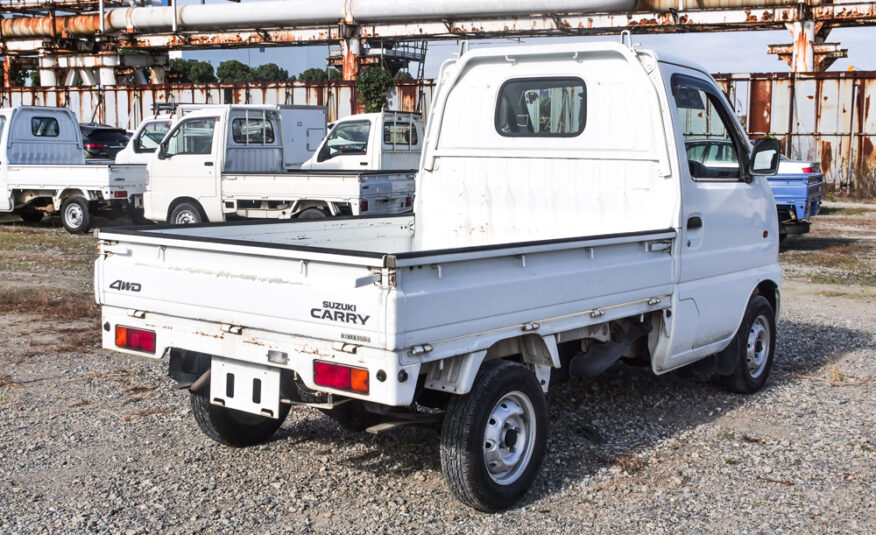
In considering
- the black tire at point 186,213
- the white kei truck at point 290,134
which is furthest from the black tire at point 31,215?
the black tire at point 186,213

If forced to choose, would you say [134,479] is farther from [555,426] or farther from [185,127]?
[185,127]

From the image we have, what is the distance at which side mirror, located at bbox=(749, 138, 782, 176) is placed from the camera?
6.29 metres

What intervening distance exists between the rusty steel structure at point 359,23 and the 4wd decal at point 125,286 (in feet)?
79.8

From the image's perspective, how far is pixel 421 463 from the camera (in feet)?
17.2

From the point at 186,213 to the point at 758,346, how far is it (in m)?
10.2

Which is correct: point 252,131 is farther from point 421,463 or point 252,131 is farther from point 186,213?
point 421,463

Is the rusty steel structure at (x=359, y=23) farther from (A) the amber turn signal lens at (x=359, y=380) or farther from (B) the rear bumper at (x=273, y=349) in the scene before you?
(A) the amber turn signal lens at (x=359, y=380)

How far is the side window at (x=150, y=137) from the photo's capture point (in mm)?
18656

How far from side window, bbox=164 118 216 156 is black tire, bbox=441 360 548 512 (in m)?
10.8

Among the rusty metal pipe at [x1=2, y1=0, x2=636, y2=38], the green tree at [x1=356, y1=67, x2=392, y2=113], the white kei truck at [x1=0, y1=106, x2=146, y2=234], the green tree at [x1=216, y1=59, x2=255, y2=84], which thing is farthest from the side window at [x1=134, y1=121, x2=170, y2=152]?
the green tree at [x1=216, y1=59, x2=255, y2=84]

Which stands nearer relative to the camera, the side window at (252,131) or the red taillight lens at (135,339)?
the red taillight lens at (135,339)

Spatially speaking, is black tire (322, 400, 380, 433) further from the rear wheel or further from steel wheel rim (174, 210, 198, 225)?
steel wheel rim (174, 210, 198, 225)

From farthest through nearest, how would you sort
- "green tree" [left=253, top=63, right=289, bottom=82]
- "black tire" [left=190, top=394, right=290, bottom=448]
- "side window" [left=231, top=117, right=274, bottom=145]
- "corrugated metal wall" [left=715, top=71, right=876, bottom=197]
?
1. "green tree" [left=253, top=63, right=289, bottom=82]
2. "corrugated metal wall" [left=715, top=71, right=876, bottom=197]
3. "side window" [left=231, top=117, right=274, bottom=145]
4. "black tire" [left=190, top=394, right=290, bottom=448]

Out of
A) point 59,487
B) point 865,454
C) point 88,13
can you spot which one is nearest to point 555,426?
point 865,454
